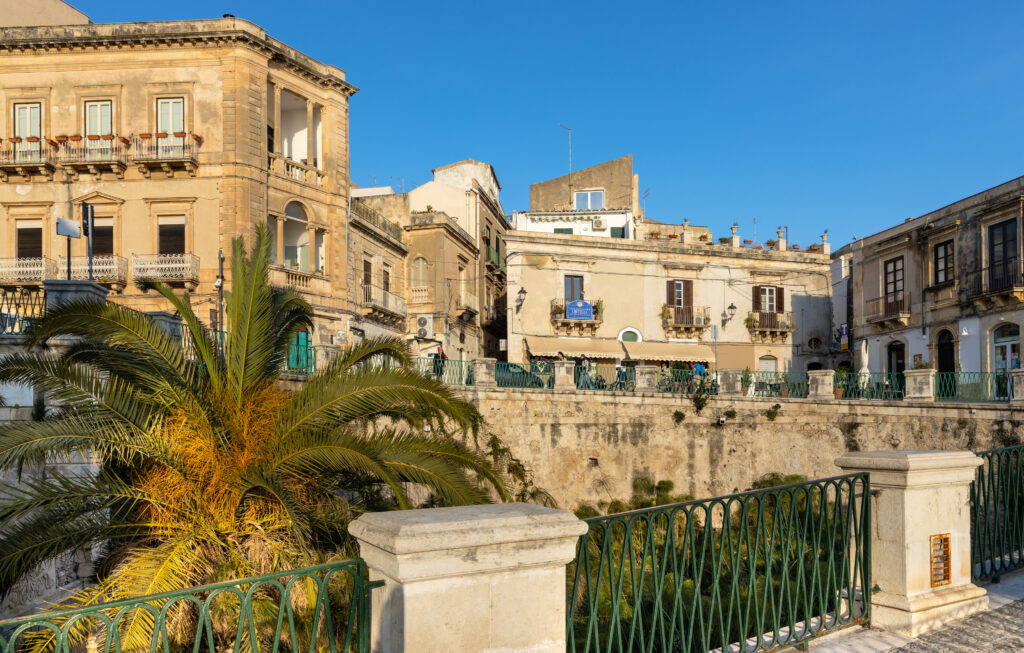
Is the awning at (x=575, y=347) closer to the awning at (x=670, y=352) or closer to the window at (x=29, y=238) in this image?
the awning at (x=670, y=352)

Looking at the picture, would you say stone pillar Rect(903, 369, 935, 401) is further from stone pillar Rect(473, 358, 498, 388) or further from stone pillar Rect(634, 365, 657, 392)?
stone pillar Rect(473, 358, 498, 388)

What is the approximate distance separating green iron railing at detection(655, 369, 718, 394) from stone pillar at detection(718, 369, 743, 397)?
1.26 feet

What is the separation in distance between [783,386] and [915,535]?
17.8 metres

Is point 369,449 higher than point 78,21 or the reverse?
the reverse

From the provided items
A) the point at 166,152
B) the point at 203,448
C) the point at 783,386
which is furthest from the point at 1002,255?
the point at 166,152

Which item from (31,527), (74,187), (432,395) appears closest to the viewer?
(31,527)

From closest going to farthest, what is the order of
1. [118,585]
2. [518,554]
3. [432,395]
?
1. [518,554]
2. [118,585]
3. [432,395]

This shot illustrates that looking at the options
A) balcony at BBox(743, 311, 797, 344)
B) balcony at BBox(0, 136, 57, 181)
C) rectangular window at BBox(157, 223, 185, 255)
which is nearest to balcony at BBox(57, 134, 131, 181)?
balcony at BBox(0, 136, 57, 181)

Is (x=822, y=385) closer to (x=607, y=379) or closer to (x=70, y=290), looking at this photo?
(x=607, y=379)

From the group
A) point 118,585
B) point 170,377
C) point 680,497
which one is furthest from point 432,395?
point 680,497

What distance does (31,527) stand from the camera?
723 centimetres

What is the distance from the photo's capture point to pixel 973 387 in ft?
64.9

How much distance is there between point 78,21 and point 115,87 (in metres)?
8.02

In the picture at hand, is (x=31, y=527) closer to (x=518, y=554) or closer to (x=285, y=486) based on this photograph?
(x=285, y=486)
